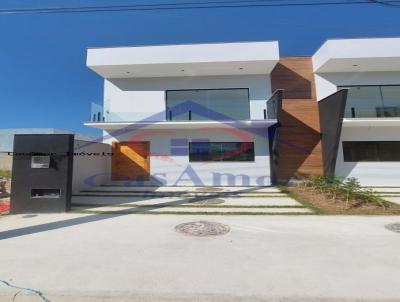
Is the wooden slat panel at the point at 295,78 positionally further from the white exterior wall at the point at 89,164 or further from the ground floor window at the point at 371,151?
the white exterior wall at the point at 89,164

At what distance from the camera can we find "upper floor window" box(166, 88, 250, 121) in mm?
11508

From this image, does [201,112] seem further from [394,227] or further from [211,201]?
[394,227]

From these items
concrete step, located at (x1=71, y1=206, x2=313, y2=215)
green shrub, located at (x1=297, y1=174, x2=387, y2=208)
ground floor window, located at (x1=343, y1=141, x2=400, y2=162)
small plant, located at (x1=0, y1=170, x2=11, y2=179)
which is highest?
ground floor window, located at (x1=343, y1=141, x2=400, y2=162)

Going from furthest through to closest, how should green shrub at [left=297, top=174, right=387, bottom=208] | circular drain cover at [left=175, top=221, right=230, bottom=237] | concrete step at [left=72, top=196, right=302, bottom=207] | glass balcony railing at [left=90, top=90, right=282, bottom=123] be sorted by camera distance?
glass balcony railing at [left=90, top=90, right=282, bottom=123], concrete step at [left=72, top=196, right=302, bottom=207], green shrub at [left=297, top=174, right=387, bottom=208], circular drain cover at [left=175, top=221, right=230, bottom=237]

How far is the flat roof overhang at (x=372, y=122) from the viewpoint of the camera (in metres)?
11.0

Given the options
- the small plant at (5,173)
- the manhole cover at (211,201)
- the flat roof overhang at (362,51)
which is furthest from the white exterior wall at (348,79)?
the small plant at (5,173)

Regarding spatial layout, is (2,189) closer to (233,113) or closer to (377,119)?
(233,113)

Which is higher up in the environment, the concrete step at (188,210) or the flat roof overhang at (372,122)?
the flat roof overhang at (372,122)

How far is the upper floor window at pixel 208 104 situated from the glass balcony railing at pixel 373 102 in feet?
16.5

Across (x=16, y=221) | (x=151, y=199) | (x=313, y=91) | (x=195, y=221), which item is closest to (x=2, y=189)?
(x=16, y=221)

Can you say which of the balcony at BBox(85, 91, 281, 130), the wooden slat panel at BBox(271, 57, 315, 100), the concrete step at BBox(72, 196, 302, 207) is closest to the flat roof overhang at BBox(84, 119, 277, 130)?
the balcony at BBox(85, 91, 281, 130)

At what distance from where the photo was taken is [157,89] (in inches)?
502

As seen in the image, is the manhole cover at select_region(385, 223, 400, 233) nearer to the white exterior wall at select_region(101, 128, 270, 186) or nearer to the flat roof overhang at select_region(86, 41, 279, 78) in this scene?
the white exterior wall at select_region(101, 128, 270, 186)

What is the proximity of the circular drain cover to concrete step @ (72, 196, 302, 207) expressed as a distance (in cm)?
219
